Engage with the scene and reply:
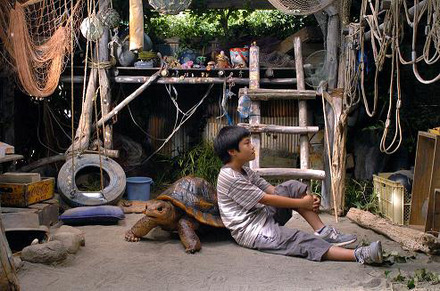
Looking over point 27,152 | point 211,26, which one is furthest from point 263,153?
point 27,152

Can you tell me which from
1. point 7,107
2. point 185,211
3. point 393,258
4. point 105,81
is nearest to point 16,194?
point 185,211

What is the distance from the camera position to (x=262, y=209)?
5715mm

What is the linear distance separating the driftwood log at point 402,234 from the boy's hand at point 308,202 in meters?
1.15

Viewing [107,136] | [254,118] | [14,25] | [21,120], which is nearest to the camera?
[14,25]

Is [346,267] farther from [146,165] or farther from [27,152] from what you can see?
[27,152]

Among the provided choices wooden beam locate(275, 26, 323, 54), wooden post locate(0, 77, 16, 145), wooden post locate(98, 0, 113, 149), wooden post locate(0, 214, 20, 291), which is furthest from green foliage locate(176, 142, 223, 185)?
wooden post locate(0, 214, 20, 291)

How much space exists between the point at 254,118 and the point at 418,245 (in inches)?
118

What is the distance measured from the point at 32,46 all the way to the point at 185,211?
3.24m

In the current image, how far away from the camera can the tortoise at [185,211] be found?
5.89m

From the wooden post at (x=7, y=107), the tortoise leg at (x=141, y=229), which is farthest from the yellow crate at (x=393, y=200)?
the wooden post at (x=7, y=107)

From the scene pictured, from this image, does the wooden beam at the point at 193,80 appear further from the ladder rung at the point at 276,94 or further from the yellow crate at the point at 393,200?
the yellow crate at the point at 393,200

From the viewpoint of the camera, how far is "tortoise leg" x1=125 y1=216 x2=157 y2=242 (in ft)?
19.8

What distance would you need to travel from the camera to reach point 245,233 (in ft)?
18.8

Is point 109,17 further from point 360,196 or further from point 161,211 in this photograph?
point 360,196
